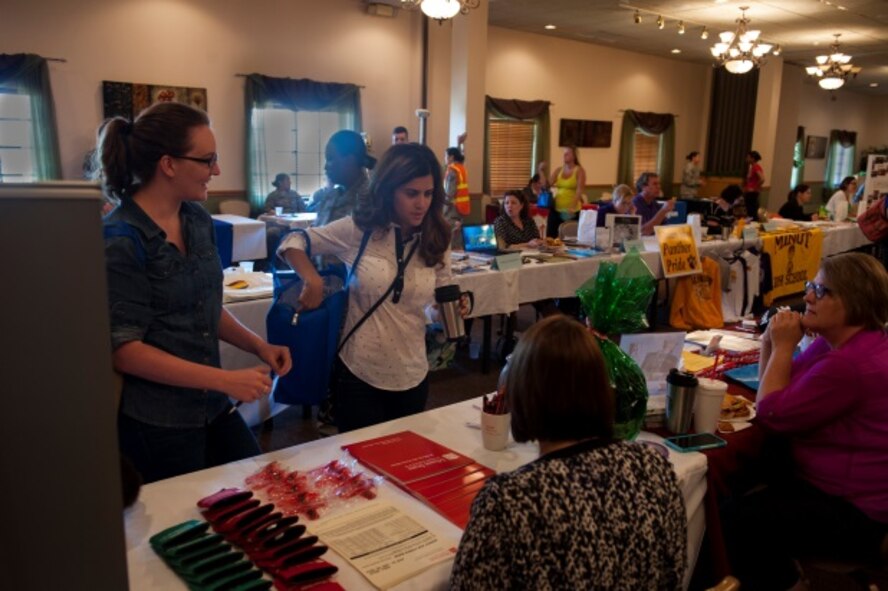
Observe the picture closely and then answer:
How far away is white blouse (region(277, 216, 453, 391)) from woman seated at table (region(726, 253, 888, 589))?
0.93 m

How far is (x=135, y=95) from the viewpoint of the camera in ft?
22.5

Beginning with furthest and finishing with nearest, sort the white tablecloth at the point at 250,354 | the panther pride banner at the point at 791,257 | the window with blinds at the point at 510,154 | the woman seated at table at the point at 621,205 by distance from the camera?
the window with blinds at the point at 510,154 → the panther pride banner at the point at 791,257 → the woman seated at table at the point at 621,205 → the white tablecloth at the point at 250,354

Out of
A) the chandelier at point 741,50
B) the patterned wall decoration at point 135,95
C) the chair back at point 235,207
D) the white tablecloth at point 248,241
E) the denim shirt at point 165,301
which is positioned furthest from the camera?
the chandelier at point 741,50

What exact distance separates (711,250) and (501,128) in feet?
18.3

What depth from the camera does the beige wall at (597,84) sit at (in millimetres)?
10086

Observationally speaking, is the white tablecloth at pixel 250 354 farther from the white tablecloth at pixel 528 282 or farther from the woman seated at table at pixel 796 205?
the woman seated at table at pixel 796 205

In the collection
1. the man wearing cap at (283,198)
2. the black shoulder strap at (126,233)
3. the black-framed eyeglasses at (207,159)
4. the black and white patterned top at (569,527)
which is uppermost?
the black-framed eyeglasses at (207,159)

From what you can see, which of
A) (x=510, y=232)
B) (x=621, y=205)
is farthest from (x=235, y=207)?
(x=621, y=205)

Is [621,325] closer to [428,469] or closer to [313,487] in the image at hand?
[428,469]

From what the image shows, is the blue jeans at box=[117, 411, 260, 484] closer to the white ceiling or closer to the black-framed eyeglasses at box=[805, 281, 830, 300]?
the black-framed eyeglasses at box=[805, 281, 830, 300]

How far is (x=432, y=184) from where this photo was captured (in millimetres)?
1898

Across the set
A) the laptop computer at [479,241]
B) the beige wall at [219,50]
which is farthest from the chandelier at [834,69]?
the laptop computer at [479,241]

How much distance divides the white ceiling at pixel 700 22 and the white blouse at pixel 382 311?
7.01m

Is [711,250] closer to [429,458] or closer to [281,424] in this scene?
[281,424]
